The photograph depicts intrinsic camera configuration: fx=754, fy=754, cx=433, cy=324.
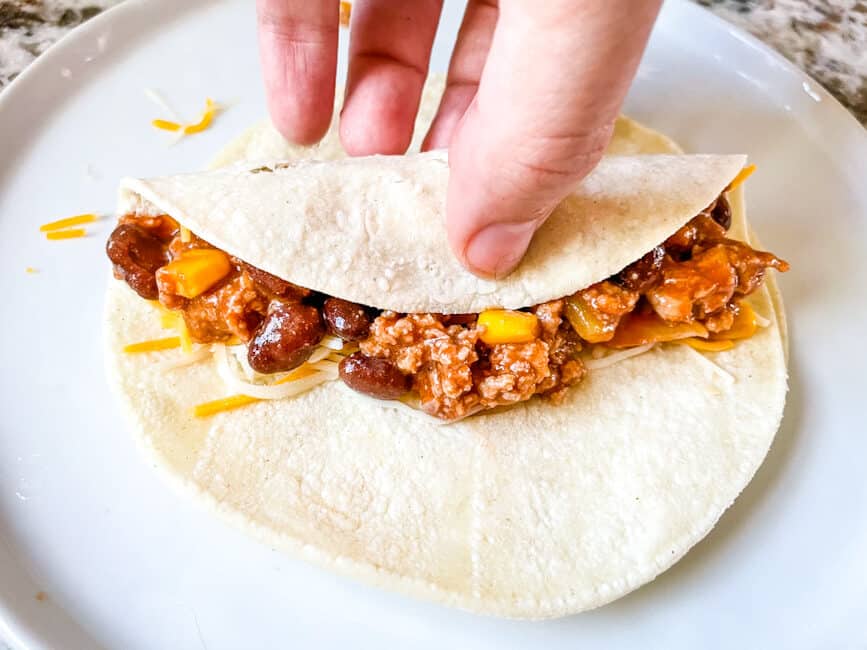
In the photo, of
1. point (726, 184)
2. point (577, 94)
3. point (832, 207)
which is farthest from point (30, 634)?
point (832, 207)

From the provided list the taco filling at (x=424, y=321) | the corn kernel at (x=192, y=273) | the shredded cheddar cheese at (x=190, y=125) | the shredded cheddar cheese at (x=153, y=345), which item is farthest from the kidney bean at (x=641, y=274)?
the shredded cheddar cheese at (x=190, y=125)

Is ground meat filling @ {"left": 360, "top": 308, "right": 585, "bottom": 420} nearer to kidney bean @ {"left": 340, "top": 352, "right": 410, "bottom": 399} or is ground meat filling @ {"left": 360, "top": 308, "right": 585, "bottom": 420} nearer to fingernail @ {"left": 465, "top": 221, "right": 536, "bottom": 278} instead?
kidney bean @ {"left": 340, "top": 352, "right": 410, "bottom": 399}

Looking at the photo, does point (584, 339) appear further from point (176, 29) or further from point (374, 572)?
point (176, 29)

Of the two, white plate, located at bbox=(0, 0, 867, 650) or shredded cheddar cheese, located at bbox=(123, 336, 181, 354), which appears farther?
shredded cheddar cheese, located at bbox=(123, 336, 181, 354)

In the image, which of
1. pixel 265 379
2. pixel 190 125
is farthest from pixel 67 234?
pixel 265 379

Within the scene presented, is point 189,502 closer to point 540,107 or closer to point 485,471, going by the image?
point 485,471

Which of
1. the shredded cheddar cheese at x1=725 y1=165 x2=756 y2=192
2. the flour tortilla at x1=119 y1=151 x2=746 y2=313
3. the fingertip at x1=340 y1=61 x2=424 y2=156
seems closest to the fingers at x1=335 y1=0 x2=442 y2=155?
the fingertip at x1=340 y1=61 x2=424 y2=156

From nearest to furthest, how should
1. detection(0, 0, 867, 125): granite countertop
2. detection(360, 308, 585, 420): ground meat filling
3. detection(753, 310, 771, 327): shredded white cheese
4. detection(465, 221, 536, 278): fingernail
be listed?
1. detection(465, 221, 536, 278): fingernail
2. detection(360, 308, 585, 420): ground meat filling
3. detection(753, 310, 771, 327): shredded white cheese
4. detection(0, 0, 867, 125): granite countertop

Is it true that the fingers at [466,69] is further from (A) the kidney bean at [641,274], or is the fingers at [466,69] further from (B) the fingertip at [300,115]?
(A) the kidney bean at [641,274]
